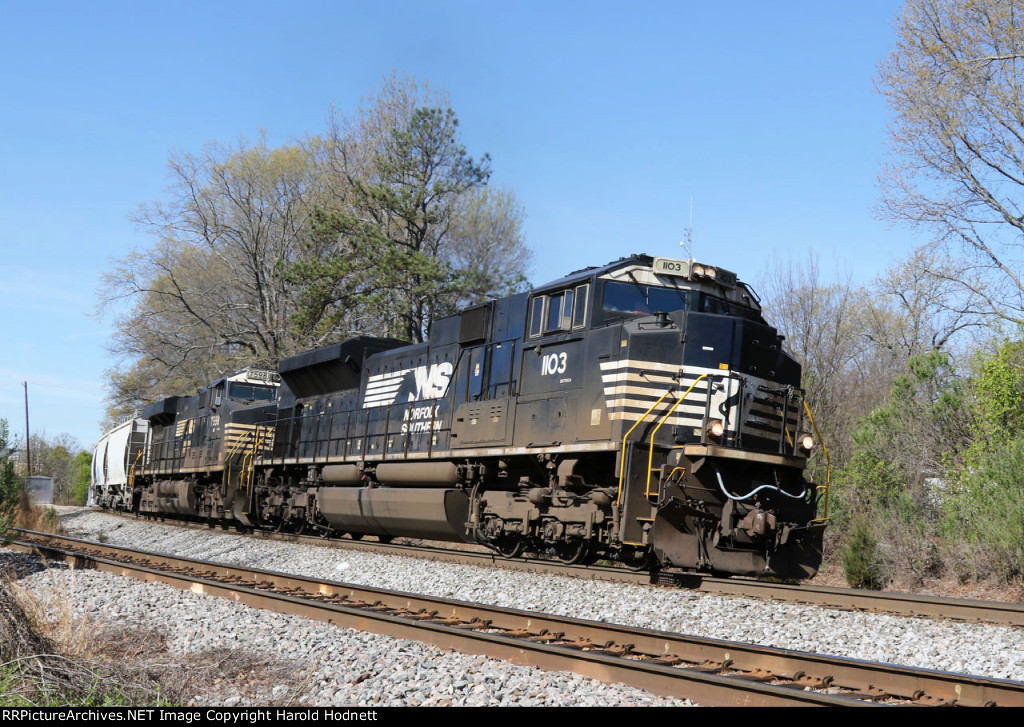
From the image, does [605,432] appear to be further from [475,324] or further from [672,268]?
[475,324]

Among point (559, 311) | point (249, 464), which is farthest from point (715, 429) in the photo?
point (249, 464)

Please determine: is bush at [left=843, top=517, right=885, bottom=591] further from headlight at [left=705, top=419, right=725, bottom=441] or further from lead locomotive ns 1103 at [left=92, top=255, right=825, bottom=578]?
headlight at [left=705, top=419, right=725, bottom=441]

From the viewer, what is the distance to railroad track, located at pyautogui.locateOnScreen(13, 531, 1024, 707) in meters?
5.19

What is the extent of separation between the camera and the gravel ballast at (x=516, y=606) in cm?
548

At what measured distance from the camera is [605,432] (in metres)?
10.4

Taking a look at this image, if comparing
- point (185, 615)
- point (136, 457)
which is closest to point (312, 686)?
point (185, 615)

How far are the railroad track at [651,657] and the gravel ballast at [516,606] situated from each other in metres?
0.24

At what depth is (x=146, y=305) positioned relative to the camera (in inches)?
1607

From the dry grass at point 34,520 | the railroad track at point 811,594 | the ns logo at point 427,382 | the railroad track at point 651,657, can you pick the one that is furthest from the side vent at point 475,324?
the dry grass at point 34,520

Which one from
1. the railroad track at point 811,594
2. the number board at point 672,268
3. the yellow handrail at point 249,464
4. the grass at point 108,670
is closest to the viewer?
the grass at point 108,670

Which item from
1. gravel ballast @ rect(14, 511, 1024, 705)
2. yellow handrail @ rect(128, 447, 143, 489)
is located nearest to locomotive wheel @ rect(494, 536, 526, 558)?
gravel ballast @ rect(14, 511, 1024, 705)

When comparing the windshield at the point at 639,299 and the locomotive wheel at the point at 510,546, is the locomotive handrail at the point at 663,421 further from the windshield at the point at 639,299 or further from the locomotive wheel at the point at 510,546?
the locomotive wheel at the point at 510,546

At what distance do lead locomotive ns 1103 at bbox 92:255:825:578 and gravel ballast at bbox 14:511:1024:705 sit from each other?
0.87 metres

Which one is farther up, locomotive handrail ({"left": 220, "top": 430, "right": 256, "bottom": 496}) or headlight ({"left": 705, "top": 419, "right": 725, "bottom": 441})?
headlight ({"left": 705, "top": 419, "right": 725, "bottom": 441})
